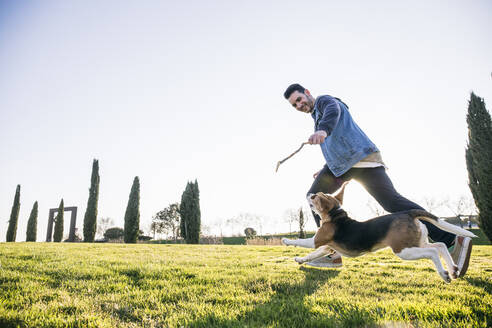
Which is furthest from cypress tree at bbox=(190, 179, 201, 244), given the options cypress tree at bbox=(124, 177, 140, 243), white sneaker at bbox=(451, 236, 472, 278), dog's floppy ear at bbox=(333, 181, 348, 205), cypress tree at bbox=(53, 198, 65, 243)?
white sneaker at bbox=(451, 236, 472, 278)

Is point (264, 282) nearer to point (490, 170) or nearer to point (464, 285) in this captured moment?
point (464, 285)

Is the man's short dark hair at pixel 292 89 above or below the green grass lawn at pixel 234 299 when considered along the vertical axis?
above

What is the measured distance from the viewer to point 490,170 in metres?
17.3

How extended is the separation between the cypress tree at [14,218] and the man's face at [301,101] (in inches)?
1807

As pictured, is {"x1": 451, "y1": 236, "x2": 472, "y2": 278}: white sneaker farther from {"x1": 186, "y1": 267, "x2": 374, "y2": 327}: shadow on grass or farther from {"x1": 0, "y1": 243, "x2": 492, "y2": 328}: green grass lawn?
{"x1": 186, "y1": 267, "x2": 374, "y2": 327}: shadow on grass

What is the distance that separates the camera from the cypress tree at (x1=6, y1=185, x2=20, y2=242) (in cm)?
3431

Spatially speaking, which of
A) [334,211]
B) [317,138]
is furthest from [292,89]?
[334,211]

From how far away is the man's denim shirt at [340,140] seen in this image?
3.19 metres

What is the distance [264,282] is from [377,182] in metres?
2.02

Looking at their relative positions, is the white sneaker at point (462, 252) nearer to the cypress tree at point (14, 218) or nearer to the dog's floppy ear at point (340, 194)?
the dog's floppy ear at point (340, 194)

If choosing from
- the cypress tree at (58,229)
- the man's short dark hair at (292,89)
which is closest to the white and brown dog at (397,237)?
the man's short dark hair at (292,89)

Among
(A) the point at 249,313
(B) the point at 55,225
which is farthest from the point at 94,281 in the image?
(B) the point at 55,225

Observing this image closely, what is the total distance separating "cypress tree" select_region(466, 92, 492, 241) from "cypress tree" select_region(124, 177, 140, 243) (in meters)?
33.2

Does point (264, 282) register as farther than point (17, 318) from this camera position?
Yes
